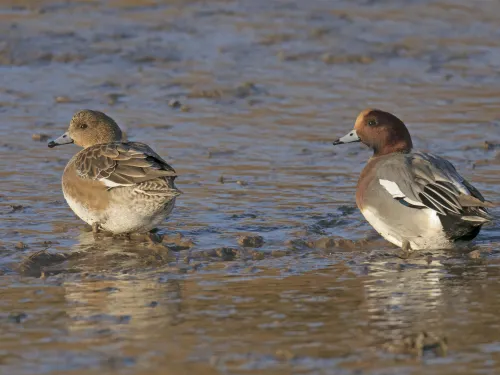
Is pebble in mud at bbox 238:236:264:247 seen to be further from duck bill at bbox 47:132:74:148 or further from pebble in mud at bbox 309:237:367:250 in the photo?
duck bill at bbox 47:132:74:148

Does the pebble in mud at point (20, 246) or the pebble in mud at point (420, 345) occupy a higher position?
the pebble in mud at point (420, 345)

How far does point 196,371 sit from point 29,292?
5.60ft

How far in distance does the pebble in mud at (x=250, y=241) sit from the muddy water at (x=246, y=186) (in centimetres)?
8

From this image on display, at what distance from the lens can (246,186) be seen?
9.28 metres

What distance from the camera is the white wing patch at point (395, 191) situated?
7607 mm

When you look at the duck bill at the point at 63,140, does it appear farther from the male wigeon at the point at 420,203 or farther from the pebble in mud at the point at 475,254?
the pebble in mud at the point at 475,254

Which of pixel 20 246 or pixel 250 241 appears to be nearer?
pixel 20 246

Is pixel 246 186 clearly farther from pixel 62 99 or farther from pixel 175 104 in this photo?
pixel 62 99

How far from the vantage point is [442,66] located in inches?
531

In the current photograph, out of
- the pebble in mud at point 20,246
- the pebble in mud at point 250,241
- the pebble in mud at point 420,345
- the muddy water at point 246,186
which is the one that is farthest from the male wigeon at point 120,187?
the pebble in mud at point 420,345

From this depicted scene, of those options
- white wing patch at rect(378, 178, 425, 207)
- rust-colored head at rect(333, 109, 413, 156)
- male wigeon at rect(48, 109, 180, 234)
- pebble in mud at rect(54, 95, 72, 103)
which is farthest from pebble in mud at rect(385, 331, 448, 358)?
pebble in mud at rect(54, 95, 72, 103)

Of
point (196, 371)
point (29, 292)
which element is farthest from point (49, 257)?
point (196, 371)

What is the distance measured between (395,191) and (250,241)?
102 cm

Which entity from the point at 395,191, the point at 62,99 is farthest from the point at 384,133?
the point at 62,99
